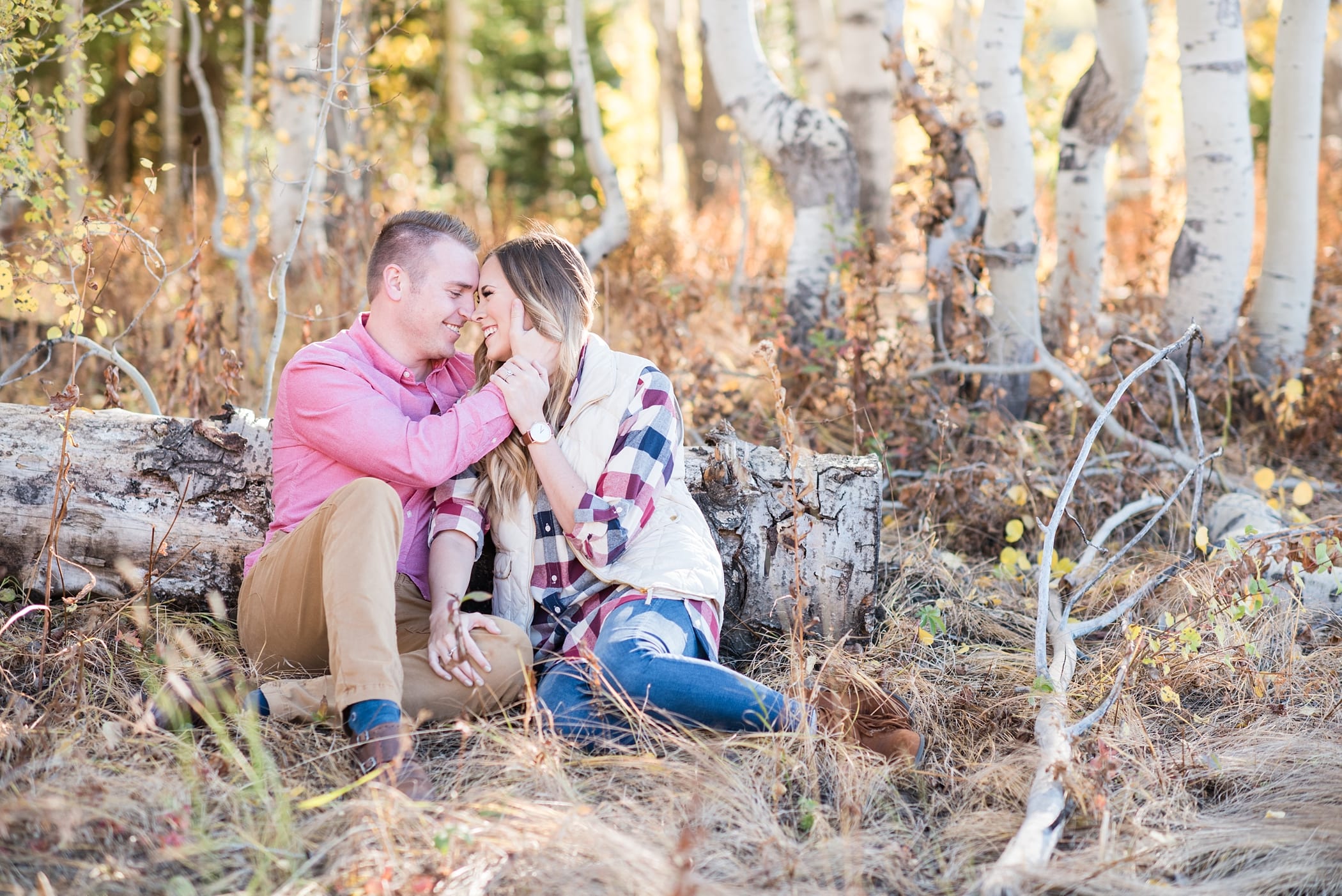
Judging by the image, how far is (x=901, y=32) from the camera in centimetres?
416

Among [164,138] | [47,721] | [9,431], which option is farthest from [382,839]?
[164,138]

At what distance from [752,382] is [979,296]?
113cm

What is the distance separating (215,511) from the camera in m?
3.08

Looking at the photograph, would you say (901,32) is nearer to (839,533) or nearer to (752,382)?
(752,382)

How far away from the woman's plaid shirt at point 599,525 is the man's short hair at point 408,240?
582mm

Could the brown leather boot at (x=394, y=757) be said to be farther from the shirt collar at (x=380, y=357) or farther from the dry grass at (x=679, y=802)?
the shirt collar at (x=380, y=357)

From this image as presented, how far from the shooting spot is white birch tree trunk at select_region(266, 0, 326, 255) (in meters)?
5.70

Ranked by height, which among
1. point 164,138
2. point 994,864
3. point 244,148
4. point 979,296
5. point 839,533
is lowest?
point 994,864

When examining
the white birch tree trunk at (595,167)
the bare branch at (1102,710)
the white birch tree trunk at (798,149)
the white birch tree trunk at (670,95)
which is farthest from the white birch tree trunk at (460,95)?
the bare branch at (1102,710)

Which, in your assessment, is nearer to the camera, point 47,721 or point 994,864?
point 994,864

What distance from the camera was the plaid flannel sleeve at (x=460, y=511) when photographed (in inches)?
110

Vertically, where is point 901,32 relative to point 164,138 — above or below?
below

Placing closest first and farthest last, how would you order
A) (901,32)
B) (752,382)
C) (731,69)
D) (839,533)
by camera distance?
1. (839,533)
2. (901,32)
3. (731,69)
4. (752,382)

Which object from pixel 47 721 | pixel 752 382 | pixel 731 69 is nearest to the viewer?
pixel 47 721
